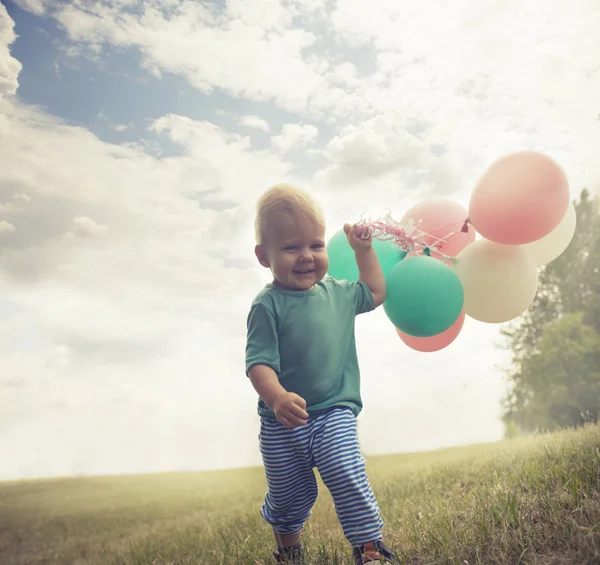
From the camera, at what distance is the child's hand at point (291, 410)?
2080mm

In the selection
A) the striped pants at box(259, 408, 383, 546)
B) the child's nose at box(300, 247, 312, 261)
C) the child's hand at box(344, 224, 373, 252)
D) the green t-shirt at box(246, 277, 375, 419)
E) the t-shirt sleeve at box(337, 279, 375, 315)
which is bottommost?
the striped pants at box(259, 408, 383, 546)

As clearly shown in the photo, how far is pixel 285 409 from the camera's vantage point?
2094mm

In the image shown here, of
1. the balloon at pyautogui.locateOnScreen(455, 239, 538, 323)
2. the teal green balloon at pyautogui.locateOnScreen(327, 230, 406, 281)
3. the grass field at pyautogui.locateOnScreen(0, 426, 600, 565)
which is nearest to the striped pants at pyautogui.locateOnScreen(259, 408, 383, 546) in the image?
the grass field at pyautogui.locateOnScreen(0, 426, 600, 565)

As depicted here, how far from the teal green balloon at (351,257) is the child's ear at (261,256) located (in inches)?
27.3

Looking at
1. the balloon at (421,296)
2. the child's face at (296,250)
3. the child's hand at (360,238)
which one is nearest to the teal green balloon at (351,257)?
the balloon at (421,296)

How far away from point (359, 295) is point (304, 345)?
16.6 inches

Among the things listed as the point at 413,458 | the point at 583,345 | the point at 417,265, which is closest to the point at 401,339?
the point at 417,265

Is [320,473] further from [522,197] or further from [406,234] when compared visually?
[522,197]

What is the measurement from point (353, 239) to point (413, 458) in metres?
7.45

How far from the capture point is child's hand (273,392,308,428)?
208 centimetres

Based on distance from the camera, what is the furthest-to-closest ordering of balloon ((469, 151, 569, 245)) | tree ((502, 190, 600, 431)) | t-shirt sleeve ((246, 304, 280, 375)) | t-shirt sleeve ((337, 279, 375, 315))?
1. tree ((502, 190, 600, 431))
2. balloon ((469, 151, 569, 245))
3. t-shirt sleeve ((337, 279, 375, 315))
4. t-shirt sleeve ((246, 304, 280, 375))

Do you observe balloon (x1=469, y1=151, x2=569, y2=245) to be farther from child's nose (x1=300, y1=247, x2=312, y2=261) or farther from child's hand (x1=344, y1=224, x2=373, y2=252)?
child's nose (x1=300, y1=247, x2=312, y2=261)

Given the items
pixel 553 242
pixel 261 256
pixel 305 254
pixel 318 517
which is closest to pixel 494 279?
pixel 553 242

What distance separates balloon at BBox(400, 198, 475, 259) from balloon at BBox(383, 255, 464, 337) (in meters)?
0.50
